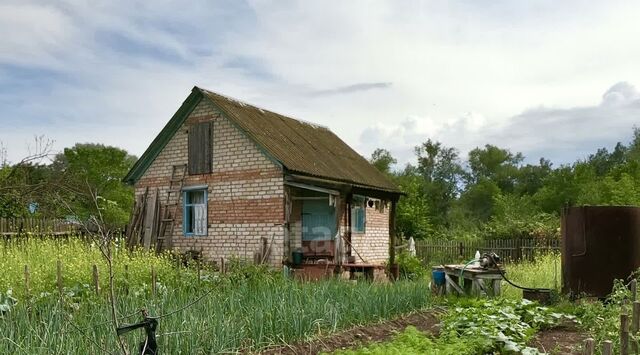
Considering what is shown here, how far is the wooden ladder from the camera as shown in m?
16.5

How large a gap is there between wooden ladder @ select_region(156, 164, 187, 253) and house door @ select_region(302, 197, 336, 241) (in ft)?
11.3

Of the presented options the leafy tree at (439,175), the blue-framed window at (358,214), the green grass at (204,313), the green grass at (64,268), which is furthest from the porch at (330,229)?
the leafy tree at (439,175)

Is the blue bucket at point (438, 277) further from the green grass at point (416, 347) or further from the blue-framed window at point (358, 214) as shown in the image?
the blue-framed window at point (358, 214)

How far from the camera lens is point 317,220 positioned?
16312mm

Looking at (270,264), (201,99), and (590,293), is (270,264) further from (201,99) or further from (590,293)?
(590,293)

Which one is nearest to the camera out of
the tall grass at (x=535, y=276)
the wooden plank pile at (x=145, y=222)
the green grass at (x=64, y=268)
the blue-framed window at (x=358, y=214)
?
the green grass at (x=64, y=268)

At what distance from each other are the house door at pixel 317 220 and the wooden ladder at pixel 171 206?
135 inches

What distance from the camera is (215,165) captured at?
52.7 ft

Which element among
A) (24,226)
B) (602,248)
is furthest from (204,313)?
(24,226)

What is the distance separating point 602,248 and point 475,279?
2205 millimetres

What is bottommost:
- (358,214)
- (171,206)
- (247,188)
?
(358,214)

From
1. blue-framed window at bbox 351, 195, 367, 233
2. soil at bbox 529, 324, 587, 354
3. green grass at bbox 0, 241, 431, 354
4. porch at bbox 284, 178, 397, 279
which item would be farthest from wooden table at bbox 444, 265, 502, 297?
blue-framed window at bbox 351, 195, 367, 233

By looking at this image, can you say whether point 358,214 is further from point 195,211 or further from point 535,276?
point 535,276

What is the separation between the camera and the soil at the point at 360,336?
5.83 meters
